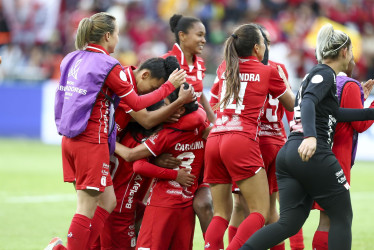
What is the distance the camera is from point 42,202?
10539 mm

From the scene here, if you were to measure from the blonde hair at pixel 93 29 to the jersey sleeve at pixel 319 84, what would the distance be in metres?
1.81

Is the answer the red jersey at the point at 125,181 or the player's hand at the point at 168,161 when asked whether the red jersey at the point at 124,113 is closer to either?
the red jersey at the point at 125,181

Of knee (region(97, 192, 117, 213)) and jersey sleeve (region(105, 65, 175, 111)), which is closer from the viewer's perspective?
jersey sleeve (region(105, 65, 175, 111))

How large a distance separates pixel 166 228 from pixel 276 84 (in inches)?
61.2

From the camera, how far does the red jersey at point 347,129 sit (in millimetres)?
5844

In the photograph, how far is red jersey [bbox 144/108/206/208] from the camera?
6137 mm

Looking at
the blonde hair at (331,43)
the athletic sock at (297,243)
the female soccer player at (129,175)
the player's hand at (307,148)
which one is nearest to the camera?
the player's hand at (307,148)

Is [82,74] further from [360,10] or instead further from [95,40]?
[360,10]

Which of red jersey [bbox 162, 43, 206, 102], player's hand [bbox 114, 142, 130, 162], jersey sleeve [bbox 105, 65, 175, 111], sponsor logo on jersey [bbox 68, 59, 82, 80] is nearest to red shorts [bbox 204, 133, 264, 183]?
jersey sleeve [bbox 105, 65, 175, 111]

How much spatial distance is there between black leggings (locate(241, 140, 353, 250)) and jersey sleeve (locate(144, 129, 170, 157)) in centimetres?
112

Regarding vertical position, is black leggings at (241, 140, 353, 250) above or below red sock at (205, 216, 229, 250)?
above

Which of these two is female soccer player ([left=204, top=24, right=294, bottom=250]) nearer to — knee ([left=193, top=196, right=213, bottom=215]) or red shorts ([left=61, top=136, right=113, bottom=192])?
knee ([left=193, top=196, right=213, bottom=215])

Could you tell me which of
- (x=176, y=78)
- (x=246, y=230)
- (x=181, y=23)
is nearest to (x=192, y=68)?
(x=181, y=23)

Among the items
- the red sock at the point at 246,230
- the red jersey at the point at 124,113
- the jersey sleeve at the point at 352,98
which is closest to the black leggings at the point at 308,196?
the red sock at the point at 246,230
